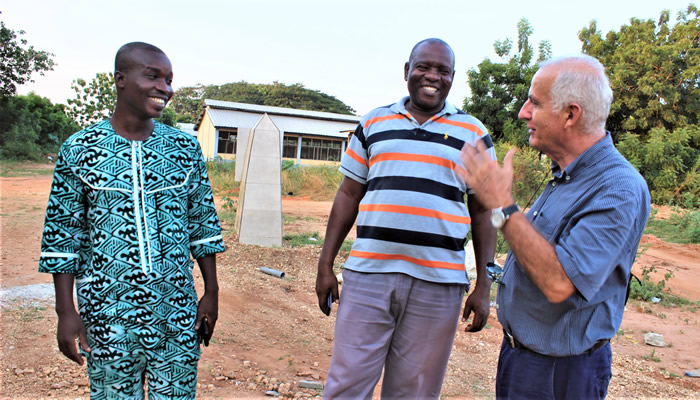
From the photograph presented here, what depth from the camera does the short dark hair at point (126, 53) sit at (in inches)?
76.2

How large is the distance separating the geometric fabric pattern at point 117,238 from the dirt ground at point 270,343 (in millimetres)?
1627

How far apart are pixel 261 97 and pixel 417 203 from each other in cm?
5170

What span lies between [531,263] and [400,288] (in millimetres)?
785

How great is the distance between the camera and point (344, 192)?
2531 mm

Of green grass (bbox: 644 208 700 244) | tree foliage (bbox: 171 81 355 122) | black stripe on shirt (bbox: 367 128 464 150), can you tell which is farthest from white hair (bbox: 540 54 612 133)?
tree foliage (bbox: 171 81 355 122)

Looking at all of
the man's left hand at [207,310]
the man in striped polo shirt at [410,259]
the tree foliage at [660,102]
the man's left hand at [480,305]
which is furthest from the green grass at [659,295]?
the tree foliage at [660,102]

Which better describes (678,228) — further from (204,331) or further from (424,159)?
(204,331)

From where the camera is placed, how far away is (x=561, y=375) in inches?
70.4

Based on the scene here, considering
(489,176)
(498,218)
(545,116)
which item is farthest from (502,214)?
(545,116)

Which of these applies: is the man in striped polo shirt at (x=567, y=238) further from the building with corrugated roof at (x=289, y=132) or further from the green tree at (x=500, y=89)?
the building with corrugated roof at (x=289, y=132)

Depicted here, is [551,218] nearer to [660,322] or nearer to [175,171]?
[175,171]

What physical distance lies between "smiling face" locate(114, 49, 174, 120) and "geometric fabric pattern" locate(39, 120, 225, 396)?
0.11m

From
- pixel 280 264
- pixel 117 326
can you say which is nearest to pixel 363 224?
pixel 117 326

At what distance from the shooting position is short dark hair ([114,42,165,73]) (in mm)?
1936
